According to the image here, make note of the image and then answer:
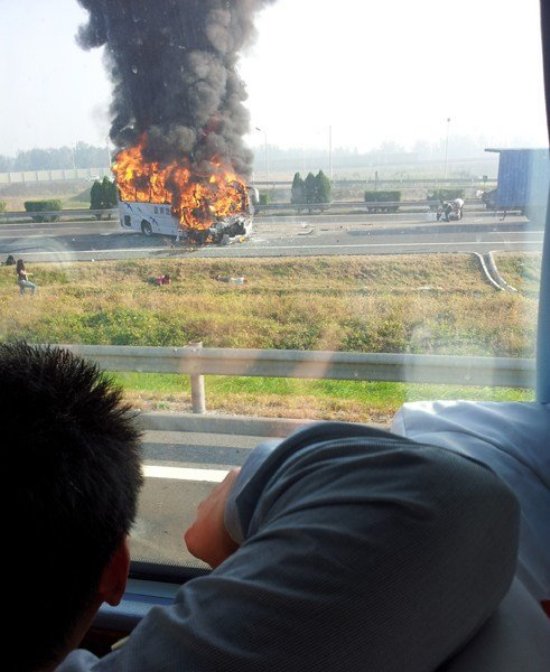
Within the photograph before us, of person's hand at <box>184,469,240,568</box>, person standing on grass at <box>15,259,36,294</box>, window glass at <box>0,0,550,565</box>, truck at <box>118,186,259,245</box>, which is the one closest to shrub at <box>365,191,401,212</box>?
window glass at <box>0,0,550,565</box>

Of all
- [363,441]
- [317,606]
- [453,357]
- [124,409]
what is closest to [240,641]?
[317,606]

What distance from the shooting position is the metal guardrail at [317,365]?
210cm

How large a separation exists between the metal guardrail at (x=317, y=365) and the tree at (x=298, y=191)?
500 millimetres

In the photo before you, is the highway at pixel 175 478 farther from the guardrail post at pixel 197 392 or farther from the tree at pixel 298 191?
the tree at pixel 298 191

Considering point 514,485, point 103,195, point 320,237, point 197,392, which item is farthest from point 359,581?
point 103,195

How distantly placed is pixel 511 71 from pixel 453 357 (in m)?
0.87

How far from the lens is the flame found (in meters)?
2.07

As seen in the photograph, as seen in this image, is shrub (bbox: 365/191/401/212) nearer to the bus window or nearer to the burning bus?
the bus window

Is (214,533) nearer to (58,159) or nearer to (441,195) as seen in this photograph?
Answer: (441,195)

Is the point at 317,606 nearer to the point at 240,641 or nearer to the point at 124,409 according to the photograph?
the point at 240,641

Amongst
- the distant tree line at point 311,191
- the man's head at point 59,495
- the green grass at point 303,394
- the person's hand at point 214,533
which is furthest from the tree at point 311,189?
the man's head at point 59,495

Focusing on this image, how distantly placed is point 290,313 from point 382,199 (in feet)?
1.60

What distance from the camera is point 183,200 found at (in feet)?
6.88

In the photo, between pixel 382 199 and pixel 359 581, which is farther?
pixel 382 199
